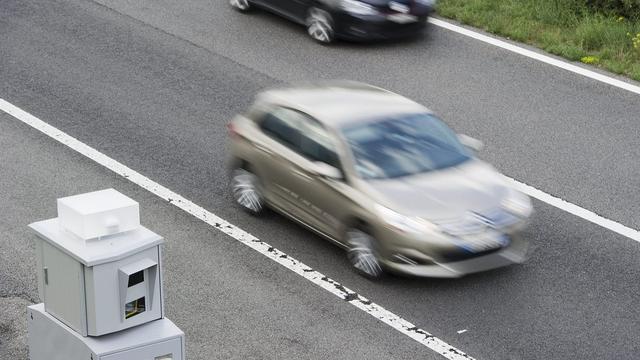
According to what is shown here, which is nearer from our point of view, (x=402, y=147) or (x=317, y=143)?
(x=402, y=147)

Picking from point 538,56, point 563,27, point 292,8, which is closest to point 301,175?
point 292,8

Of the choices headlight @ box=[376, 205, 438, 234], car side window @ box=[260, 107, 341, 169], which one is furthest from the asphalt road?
car side window @ box=[260, 107, 341, 169]

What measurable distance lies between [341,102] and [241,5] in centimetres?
667

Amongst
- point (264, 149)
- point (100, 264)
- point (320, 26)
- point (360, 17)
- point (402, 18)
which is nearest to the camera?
point (100, 264)

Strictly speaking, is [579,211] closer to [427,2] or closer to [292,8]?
[427,2]

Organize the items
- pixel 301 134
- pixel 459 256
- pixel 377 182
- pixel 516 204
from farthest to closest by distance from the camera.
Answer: pixel 301 134 < pixel 516 204 < pixel 377 182 < pixel 459 256

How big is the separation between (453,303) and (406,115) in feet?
7.55

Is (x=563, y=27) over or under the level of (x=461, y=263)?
over

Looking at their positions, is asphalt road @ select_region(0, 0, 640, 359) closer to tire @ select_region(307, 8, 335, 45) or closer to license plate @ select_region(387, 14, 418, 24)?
tire @ select_region(307, 8, 335, 45)

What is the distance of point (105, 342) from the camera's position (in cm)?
816

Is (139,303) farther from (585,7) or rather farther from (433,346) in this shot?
(585,7)

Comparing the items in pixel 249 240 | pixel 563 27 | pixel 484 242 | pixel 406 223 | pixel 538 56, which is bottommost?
pixel 249 240

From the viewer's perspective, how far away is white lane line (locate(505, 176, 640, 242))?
504 inches

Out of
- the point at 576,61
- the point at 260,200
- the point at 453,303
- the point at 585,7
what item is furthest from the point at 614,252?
the point at 585,7
